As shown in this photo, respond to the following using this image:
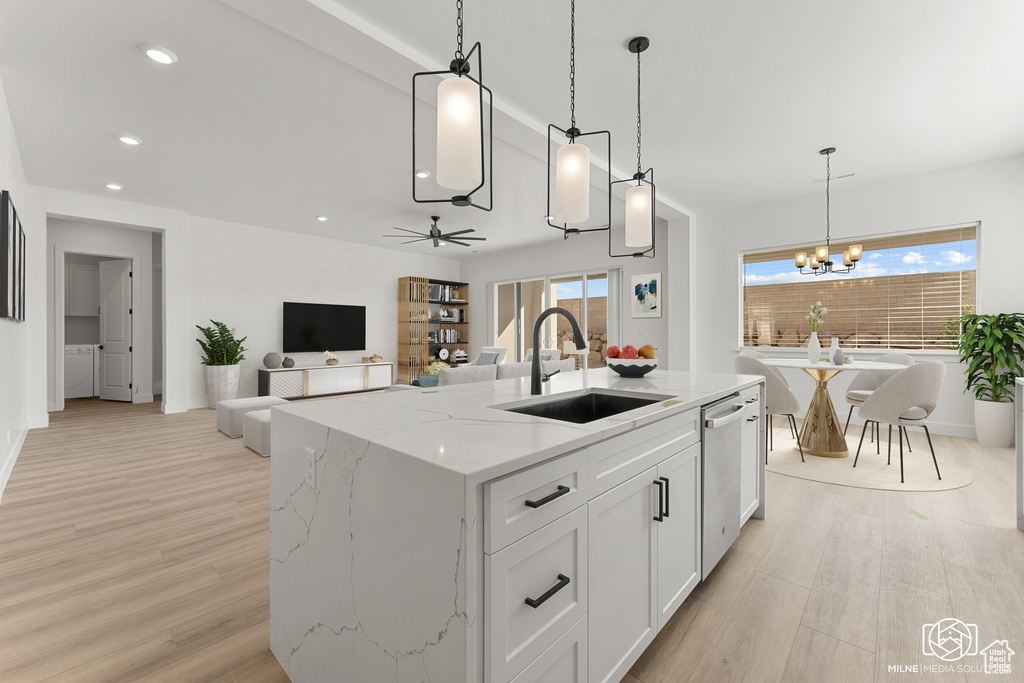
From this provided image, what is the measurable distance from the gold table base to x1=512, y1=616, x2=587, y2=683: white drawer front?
3593 mm

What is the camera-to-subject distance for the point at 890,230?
15.6 ft

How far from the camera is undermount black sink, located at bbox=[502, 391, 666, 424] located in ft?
5.84

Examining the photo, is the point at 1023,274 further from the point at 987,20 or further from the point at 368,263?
the point at 368,263

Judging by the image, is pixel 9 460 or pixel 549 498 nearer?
pixel 549 498

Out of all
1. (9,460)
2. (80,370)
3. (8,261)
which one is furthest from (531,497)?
(80,370)

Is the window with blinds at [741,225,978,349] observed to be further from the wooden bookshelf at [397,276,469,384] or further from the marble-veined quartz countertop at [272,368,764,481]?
the wooden bookshelf at [397,276,469,384]

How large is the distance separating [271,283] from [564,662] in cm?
726

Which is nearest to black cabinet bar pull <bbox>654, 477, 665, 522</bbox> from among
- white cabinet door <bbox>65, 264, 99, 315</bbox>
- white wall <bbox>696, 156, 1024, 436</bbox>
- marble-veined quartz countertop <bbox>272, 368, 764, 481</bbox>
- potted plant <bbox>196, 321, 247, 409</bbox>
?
marble-veined quartz countertop <bbox>272, 368, 764, 481</bbox>

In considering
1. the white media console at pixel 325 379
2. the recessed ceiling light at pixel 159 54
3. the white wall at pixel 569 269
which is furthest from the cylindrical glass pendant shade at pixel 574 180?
the white media console at pixel 325 379

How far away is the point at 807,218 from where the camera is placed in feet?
17.3

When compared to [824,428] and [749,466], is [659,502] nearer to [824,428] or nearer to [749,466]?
[749,466]

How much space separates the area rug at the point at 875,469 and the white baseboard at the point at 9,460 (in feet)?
17.5

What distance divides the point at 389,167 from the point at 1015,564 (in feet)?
16.5

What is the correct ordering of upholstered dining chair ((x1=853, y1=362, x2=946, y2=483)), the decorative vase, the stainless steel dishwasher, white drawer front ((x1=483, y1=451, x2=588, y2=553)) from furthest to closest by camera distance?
the decorative vase, upholstered dining chair ((x1=853, y1=362, x2=946, y2=483)), the stainless steel dishwasher, white drawer front ((x1=483, y1=451, x2=588, y2=553))
